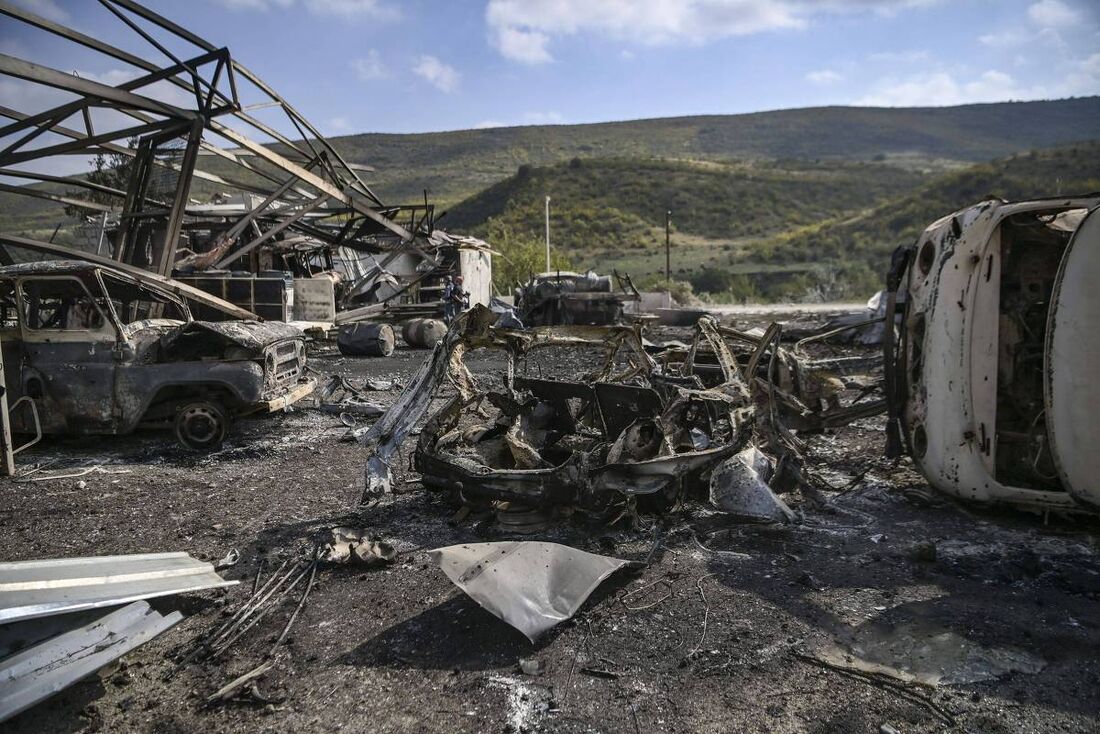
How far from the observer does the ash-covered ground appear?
2.72 meters

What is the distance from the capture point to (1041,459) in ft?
15.0

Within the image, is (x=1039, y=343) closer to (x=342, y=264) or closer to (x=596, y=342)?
(x=596, y=342)

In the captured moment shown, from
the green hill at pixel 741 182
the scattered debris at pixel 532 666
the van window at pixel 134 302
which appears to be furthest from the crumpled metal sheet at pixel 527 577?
the green hill at pixel 741 182

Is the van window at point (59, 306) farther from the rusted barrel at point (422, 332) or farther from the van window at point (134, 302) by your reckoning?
the rusted barrel at point (422, 332)

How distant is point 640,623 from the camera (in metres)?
3.43

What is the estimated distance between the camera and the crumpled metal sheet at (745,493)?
4.43 meters

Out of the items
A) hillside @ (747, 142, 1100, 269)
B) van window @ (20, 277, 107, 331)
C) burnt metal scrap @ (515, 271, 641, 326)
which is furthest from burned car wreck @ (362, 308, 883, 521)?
hillside @ (747, 142, 1100, 269)

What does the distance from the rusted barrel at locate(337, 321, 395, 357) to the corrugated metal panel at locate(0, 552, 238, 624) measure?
407 inches

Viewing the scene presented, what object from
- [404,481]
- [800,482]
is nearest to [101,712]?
[404,481]

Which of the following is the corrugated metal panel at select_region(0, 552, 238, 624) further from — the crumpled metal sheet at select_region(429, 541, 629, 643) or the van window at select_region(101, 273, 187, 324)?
the van window at select_region(101, 273, 187, 324)

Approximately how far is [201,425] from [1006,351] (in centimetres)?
704

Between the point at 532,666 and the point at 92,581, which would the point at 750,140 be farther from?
the point at 92,581

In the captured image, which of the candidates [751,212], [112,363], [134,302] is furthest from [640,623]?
[751,212]

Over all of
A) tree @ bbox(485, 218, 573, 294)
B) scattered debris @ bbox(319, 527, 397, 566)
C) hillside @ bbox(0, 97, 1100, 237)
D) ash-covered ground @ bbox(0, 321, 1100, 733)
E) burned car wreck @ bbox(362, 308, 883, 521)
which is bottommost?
ash-covered ground @ bbox(0, 321, 1100, 733)
